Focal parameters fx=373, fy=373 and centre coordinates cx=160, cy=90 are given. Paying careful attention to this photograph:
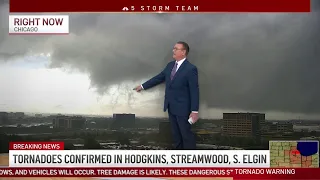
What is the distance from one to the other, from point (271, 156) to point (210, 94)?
1.94ft

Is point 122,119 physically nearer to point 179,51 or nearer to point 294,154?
point 179,51

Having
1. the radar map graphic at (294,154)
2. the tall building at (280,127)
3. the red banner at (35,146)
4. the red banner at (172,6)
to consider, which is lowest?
the radar map graphic at (294,154)

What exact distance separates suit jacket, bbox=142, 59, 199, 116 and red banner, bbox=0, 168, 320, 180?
408 millimetres

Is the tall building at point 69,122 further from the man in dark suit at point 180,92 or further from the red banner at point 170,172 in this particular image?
the man in dark suit at point 180,92

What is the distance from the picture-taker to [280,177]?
2.55 m

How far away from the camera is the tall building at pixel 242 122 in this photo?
2.55 m

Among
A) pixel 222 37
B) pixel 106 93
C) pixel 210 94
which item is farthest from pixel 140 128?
pixel 222 37

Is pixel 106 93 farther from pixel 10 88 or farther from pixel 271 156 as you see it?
pixel 271 156

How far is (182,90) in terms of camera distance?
2547mm

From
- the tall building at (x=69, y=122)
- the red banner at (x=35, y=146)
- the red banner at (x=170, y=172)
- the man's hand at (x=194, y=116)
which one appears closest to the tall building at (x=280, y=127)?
the red banner at (x=170, y=172)

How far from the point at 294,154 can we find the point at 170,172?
2.81ft

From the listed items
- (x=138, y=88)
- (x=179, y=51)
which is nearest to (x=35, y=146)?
(x=138, y=88)

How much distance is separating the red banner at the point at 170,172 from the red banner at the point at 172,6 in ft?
3.55

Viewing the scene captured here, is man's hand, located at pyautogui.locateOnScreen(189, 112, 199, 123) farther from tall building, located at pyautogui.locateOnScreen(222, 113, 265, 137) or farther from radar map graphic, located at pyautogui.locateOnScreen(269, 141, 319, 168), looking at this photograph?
radar map graphic, located at pyautogui.locateOnScreen(269, 141, 319, 168)
